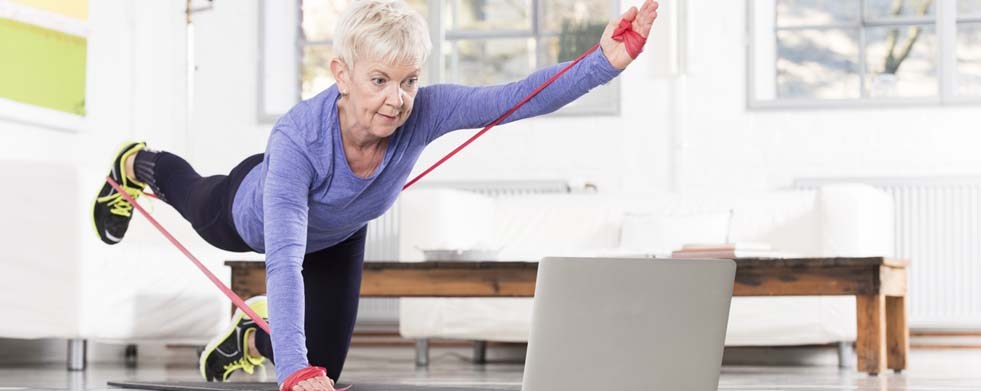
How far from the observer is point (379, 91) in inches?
90.0

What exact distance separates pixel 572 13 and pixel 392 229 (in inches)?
54.3

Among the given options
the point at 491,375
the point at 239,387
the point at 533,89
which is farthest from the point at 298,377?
the point at 491,375

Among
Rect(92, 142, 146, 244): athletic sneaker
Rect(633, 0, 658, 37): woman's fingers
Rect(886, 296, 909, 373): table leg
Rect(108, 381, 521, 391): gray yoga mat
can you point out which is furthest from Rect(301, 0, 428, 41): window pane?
Rect(633, 0, 658, 37): woman's fingers

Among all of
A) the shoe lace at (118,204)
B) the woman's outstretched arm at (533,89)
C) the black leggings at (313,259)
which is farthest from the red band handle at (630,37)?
the shoe lace at (118,204)

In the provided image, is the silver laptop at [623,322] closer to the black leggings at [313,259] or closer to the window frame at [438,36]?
the black leggings at [313,259]

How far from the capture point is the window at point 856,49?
613 cm

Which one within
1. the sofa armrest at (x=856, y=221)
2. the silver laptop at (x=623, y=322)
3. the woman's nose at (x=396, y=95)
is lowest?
the silver laptop at (x=623, y=322)

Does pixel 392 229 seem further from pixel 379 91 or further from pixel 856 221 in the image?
pixel 379 91

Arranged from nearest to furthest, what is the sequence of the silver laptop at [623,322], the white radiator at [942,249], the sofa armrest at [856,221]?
the silver laptop at [623,322], the sofa armrest at [856,221], the white radiator at [942,249]

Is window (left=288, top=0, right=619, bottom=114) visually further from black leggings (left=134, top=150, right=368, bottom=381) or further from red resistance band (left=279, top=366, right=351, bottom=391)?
red resistance band (left=279, top=366, right=351, bottom=391)

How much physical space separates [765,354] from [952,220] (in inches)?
48.4

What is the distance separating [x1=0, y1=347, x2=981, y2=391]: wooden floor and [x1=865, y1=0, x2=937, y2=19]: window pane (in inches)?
63.4

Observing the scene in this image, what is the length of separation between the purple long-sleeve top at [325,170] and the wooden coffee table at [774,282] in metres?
1.63

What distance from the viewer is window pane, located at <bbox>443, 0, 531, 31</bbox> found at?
6590mm
